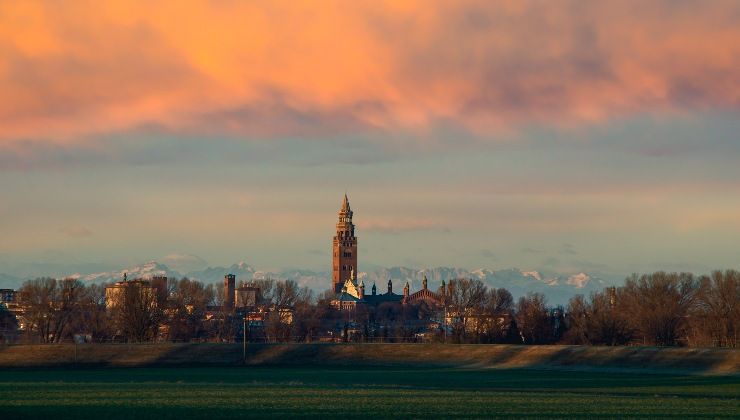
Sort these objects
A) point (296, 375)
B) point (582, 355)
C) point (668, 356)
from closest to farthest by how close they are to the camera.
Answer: point (296, 375) → point (668, 356) → point (582, 355)

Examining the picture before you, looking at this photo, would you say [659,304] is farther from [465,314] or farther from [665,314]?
[465,314]

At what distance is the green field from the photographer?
55938 millimetres

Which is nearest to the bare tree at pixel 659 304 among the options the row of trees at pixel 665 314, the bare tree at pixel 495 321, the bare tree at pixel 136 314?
the row of trees at pixel 665 314

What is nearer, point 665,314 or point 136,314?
point 665,314

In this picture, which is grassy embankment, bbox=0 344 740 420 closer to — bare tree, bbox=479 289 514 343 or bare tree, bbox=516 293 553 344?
bare tree, bbox=479 289 514 343

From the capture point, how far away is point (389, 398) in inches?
2586

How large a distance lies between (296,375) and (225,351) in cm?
3459

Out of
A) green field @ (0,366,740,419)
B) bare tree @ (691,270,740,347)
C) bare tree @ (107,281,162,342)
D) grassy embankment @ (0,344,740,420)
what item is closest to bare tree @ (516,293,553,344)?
bare tree @ (691,270,740,347)

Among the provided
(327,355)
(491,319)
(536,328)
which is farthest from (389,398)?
(491,319)

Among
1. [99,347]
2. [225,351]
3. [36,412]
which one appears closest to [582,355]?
[225,351]

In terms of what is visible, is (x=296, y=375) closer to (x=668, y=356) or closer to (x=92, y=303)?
(x=668, y=356)

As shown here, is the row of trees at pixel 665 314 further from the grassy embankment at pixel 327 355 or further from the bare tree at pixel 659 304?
the grassy embankment at pixel 327 355

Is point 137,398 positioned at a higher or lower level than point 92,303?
lower

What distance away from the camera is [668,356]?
114m
